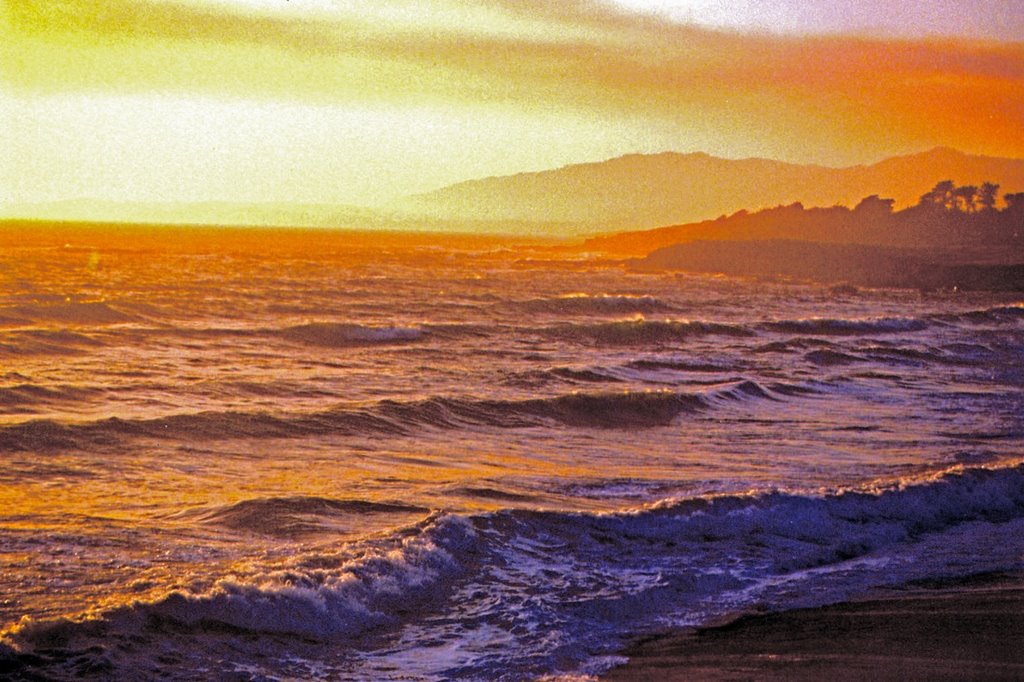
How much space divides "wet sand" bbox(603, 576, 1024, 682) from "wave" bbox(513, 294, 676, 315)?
34256 millimetres

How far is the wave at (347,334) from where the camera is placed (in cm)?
3116

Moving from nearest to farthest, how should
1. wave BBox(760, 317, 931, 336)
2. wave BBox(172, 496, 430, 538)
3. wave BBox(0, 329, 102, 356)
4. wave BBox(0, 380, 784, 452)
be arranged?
wave BBox(172, 496, 430, 538) → wave BBox(0, 380, 784, 452) → wave BBox(0, 329, 102, 356) → wave BBox(760, 317, 931, 336)

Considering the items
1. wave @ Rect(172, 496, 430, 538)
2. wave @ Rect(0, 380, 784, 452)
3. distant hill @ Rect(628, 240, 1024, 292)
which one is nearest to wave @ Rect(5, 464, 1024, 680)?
wave @ Rect(172, 496, 430, 538)

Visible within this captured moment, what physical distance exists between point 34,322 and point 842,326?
26485 millimetres

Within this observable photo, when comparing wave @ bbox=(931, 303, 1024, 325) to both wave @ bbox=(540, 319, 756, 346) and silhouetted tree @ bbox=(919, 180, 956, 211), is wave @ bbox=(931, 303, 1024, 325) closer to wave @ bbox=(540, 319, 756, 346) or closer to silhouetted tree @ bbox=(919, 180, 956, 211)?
wave @ bbox=(540, 319, 756, 346)

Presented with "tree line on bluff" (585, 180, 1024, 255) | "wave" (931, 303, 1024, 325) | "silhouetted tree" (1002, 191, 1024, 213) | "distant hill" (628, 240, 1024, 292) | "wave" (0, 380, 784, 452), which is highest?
"silhouetted tree" (1002, 191, 1024, 213)

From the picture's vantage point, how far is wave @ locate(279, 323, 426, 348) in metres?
31.2

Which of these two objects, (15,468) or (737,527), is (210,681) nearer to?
(737,527)

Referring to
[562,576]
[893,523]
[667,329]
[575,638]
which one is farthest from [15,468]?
[667,329]

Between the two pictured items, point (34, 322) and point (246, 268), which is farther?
point (246, 268)

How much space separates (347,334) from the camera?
107 ft

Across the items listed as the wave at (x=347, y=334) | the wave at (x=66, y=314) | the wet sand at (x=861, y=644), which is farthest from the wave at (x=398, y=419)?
the wave at (x=66, y=314)

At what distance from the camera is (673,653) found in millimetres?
8070

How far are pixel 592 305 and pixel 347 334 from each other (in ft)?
53.5
